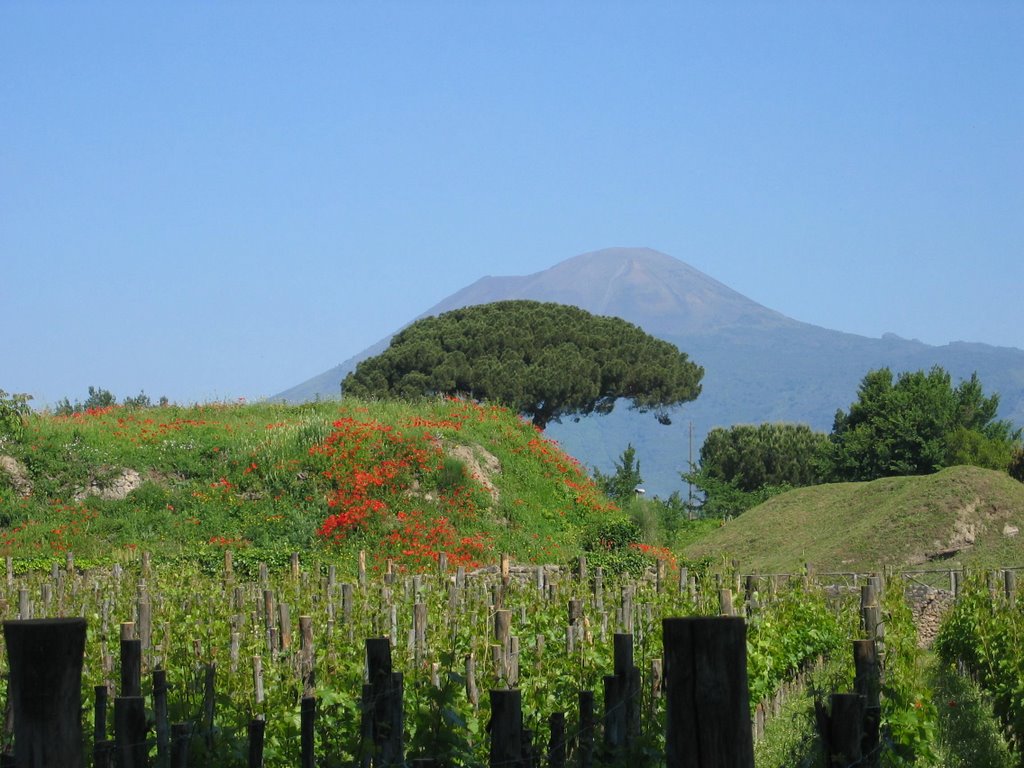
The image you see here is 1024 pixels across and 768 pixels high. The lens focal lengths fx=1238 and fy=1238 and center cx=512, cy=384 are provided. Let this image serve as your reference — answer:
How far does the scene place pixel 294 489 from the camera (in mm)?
29188

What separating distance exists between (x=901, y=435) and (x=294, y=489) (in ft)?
114

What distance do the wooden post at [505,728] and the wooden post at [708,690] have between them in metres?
1.34

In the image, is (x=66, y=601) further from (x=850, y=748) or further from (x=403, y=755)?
(x=850, y=748)

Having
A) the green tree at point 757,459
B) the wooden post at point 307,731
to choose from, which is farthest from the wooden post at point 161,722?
the green tree at point 757,459

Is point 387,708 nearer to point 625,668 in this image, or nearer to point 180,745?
point 180,745

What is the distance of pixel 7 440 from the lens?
31.0 meters

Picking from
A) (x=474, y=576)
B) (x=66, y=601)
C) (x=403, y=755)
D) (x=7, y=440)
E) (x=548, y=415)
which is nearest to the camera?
(x=403, y=755)

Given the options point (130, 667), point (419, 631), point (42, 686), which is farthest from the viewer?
point (419, 631)

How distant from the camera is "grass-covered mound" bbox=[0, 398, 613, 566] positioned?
2739 centimetres

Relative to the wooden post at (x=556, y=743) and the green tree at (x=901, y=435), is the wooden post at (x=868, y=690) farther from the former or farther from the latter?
the green tree at (x=901, y=435)

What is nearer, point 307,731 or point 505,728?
point 505,728

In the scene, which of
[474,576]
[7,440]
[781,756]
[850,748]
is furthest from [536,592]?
[7,440]

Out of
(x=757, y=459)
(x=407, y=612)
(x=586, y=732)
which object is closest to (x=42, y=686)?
(x=586, y=732)

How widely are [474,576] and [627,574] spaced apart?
3.75m
